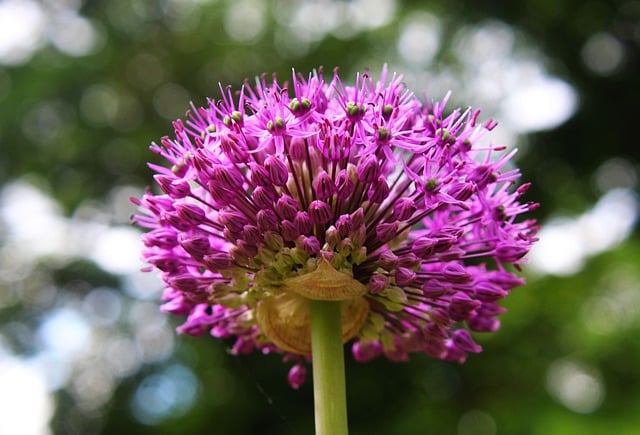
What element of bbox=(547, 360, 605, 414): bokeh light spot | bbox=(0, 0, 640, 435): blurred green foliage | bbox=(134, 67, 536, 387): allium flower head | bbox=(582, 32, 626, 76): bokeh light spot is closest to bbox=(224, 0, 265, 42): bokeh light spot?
bbox=(0, 0, 640, 435): blurred green foliage

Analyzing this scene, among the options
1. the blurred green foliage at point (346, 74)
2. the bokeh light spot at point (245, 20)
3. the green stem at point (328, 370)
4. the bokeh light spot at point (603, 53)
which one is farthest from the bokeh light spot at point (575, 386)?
the bokeh light spot at point (245, 20)

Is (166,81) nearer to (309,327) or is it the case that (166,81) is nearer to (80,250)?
(80,250)

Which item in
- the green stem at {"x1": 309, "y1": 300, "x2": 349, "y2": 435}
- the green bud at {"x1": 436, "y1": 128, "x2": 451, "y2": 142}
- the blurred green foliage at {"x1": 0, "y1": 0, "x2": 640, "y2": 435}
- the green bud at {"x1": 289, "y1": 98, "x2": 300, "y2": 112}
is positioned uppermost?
the blurred green foliage at {"x1": 0, "y1": 0, "x2": 640, "y2": 435}

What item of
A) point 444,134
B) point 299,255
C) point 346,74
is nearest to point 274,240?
point 299,255

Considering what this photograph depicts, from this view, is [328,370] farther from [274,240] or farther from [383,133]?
[383,133]

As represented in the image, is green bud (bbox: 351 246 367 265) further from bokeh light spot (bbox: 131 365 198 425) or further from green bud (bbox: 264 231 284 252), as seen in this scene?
bokeh light spot (bbox: 131 365 198 425)

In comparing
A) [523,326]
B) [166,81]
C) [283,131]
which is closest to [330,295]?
[283,131]
